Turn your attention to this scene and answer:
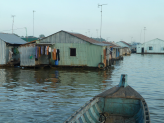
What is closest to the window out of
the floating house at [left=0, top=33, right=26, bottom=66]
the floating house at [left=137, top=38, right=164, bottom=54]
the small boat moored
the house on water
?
the house on water

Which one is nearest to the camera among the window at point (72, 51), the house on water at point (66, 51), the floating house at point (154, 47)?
the house on water at point (66, 51)

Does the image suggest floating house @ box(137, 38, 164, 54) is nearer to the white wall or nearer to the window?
the white wall

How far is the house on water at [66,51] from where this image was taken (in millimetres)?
23703

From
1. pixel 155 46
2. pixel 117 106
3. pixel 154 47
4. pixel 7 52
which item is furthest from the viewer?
pixel 154 47

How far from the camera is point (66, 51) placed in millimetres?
24453

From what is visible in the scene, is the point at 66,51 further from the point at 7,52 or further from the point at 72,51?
the point at 7,52

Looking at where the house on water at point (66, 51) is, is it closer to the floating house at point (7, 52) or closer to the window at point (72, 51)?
the window at point (72, 51)

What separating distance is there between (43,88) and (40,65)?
11.1 meters

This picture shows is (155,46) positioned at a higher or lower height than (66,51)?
higher

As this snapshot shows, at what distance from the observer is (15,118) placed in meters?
8.64

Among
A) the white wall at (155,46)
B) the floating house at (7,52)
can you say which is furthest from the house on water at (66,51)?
the white wall at (155,46)

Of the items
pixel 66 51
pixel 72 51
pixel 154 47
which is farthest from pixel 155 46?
pixel 66 51

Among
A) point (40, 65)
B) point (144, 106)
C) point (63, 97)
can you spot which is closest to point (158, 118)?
point (144, 106)

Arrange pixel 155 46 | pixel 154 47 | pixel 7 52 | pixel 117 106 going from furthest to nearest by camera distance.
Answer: pixel 154 47 < pixel 155 46 < pixel 7 52 < pixel 117 106
